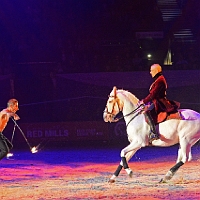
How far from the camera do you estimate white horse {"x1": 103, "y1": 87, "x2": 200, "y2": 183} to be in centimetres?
866

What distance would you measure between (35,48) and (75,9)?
347cm

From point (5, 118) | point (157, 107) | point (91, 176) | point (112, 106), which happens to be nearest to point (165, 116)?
point (157, 107)

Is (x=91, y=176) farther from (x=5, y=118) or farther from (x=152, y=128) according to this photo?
(x=5, y=118)

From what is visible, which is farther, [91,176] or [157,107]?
[91,176]

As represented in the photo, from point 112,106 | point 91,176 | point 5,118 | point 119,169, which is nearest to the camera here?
point 5,118

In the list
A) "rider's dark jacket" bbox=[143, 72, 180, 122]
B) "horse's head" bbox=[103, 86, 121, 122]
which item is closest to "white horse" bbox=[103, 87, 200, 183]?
"horse's head" bbox=[103, 86, 121, 122]

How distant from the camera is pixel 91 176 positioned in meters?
10.0

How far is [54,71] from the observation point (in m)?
19.6

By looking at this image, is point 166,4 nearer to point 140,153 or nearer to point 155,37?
point 155,37

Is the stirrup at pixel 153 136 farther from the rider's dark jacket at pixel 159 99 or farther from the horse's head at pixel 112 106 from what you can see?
the horse's head at pixel 112 106

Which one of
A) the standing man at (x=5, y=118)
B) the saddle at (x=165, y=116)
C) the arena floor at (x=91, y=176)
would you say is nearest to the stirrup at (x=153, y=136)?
the saddle at (x=165, y=116)

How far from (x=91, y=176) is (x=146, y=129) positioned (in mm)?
2008

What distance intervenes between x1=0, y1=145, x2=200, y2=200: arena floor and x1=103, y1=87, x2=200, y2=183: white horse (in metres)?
0.47

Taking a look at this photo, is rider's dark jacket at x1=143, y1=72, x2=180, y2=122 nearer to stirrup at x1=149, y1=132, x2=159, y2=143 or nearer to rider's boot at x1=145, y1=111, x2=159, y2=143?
rider's boot at x1=145, y1=111, x2=159, y2=143
